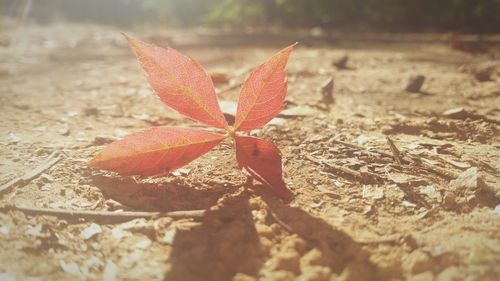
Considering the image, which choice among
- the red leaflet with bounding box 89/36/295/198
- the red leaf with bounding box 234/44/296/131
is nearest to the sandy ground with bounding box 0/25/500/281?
the red leaflet with bounding box 89/36/295/198

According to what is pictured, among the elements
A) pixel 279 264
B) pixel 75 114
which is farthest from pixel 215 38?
pixel 279 264

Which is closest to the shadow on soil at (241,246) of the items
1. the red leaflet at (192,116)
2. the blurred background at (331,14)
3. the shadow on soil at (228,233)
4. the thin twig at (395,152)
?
the shadow on soil at (228,233)

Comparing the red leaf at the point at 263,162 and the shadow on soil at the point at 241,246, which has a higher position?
the red leaf at the point at 263,162

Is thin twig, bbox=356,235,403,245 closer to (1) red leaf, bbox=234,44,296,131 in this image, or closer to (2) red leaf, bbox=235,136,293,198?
(2) red leaf, bbox=235,136,293,198

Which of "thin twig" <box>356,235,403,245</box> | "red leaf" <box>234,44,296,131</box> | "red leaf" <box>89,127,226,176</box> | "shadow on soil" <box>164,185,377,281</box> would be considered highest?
"red leaf" <box>234,44,296,131</box>

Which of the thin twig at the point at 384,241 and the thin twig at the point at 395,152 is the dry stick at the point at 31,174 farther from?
the thin twig at the point at 395,152

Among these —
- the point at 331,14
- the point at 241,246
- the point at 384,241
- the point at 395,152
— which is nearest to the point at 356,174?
the point at 395,152
